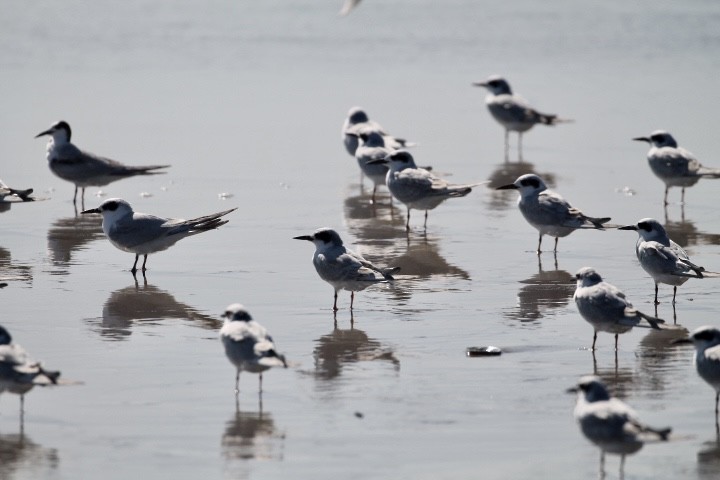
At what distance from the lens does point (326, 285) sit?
11148 millimetres

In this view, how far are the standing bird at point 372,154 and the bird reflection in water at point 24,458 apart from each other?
777 centimetres

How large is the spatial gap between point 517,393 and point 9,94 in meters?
14.8

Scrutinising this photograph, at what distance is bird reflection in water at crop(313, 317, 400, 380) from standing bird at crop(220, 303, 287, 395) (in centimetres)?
59

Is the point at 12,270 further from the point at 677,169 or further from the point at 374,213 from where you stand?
the point at 677,169

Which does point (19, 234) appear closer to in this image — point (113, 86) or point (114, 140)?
point (114, 140)

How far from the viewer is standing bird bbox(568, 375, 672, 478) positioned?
6.61 meters

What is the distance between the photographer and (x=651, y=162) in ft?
48.2

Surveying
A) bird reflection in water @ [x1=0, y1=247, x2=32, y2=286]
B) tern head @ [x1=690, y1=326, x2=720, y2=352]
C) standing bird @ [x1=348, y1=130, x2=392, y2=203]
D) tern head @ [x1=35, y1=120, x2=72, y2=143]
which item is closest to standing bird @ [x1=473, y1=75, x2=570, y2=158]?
standing bird @ [x1=348, y1=130, x2=392, y2=203]

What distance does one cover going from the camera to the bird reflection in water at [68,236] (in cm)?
1187

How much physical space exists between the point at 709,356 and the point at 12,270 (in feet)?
20.2

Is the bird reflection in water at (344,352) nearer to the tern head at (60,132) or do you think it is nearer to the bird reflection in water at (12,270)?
the bird reflection in water at (12,270)

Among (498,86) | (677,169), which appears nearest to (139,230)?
(677,169)

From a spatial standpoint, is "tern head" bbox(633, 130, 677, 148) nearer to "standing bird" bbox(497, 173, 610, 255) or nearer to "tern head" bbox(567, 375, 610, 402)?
"standing bird" bbox(497, 173, 610, 255)

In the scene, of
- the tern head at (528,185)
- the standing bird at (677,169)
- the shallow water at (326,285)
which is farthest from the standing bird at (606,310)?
the standing bird at (677,169)
